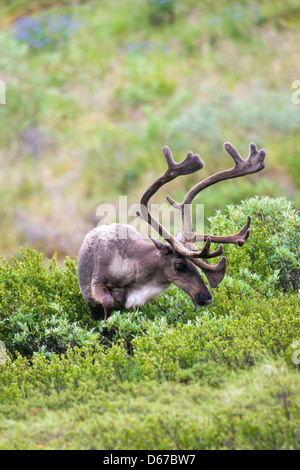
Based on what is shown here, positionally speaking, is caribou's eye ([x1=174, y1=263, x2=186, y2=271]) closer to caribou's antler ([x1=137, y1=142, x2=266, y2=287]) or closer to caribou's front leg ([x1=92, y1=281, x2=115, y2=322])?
caribou's antler ([x1=137, y1=142, x2=266, y2=287])

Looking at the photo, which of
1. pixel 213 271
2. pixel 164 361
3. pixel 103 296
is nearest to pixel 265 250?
pixel 213 271

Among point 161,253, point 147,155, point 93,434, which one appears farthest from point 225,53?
point 93,434

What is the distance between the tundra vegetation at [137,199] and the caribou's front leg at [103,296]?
0.58ft

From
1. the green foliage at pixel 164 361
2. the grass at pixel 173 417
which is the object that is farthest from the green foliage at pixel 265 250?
the grass at pixel 173 417

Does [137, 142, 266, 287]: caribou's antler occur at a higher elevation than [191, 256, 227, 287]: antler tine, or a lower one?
higher

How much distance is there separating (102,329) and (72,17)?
19072 millimetres

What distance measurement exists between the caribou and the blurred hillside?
737 centimetres

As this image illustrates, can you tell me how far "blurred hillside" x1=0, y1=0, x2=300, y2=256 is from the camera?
1928 centimetres

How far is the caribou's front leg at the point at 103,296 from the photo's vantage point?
8.48 metres

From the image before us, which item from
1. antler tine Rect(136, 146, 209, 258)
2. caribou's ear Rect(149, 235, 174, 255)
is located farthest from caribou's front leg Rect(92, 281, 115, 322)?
antler tine Rect(136, 146, 209, 258)

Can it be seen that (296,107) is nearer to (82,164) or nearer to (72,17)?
(82,164)

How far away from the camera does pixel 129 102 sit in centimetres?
2273

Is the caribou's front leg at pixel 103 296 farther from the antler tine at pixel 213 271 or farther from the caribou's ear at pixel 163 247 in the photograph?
the antler tine at pixel 213 271

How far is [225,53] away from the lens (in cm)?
2356
